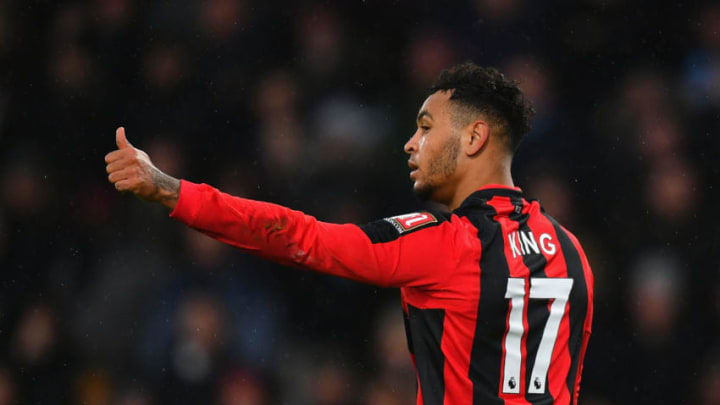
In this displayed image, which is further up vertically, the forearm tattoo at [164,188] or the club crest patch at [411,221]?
the forearm tattoo at [164,188]

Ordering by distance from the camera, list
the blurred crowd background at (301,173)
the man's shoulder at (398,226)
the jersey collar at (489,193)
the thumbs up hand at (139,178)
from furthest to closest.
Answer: the blurred crowd background at (301,173) < the jersey collar at (489,193) < the man's shoulder at (398,226) < the thumbs up hand at (139,178)

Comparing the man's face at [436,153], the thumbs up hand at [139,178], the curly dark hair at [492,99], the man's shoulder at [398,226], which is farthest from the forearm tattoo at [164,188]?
the curly dark hair at [492,99]

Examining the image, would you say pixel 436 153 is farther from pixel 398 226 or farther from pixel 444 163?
pixel 398 226

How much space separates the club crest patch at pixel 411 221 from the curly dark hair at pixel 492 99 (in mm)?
234

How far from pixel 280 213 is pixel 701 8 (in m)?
2.29

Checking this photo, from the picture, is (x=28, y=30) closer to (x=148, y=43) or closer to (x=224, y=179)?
(x=148, y=43)

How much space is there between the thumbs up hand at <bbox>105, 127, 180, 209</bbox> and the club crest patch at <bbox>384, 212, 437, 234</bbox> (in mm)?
317

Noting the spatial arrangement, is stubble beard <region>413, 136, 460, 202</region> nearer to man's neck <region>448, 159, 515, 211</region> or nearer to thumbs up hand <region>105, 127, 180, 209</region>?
man's neck <region>448, 159, 515, 211</region>

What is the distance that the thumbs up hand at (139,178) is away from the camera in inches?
37.6

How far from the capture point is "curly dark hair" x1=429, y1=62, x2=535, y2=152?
1273 millimetres

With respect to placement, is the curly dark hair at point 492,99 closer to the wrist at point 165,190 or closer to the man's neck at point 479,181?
the man's neck at point 479,181

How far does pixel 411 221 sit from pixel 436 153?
7.9 inches

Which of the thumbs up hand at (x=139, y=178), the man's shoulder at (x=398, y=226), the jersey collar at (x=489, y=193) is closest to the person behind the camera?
the thumbs up hand at (x=139, y=178)

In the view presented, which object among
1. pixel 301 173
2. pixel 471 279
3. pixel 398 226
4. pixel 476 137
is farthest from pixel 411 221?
pixel 301 173
